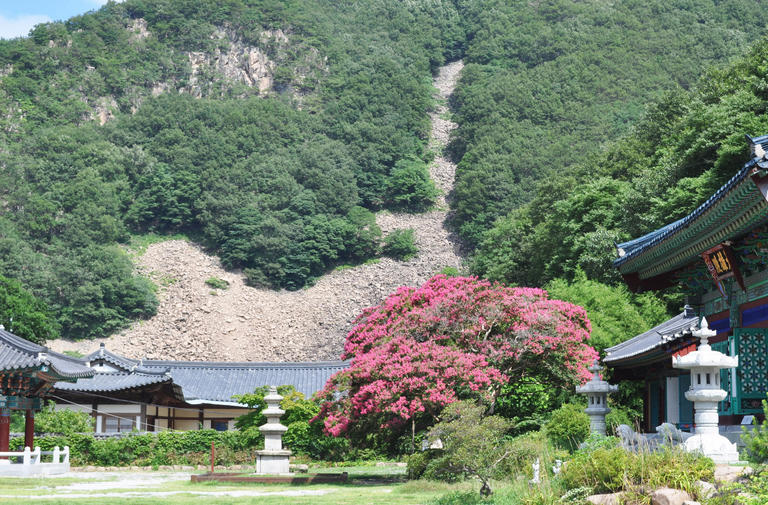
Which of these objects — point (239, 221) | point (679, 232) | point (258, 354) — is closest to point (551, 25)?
point (239, 221)

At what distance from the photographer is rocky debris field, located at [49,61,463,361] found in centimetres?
7888

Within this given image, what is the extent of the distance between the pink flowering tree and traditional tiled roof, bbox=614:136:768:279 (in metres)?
3.65

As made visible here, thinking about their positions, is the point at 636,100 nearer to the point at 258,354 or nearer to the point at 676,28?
the point at 676,28

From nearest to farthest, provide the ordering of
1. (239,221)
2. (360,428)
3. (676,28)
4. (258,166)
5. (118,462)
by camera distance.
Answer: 1. (360,428)
2. (118,462)
3. (239,221)
4. (258,166)
5. (676,28)

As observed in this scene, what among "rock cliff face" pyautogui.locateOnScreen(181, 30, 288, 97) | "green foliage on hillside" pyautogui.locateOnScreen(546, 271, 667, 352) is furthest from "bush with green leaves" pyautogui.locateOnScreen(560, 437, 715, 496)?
"rock cliff face" pyautogui.locateOnScreen(181, 30, 288, 97)

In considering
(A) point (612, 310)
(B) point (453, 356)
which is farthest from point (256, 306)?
(B) point (453, 356)

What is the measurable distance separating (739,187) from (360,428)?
10.6 meters

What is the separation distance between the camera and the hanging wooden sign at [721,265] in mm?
13398

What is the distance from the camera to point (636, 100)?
370 feet

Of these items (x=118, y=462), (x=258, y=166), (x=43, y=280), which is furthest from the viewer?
(x=258, y=166)

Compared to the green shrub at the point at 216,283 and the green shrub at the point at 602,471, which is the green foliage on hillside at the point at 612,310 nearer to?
the green shrub at the point at 602,471

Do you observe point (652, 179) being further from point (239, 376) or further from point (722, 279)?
point (722, 279)

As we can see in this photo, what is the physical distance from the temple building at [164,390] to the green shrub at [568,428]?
1740 centimetres

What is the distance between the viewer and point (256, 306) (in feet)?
296
